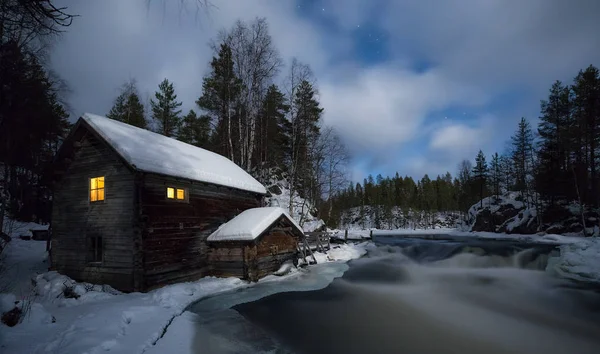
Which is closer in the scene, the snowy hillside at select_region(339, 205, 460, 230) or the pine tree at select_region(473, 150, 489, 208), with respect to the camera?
the pine tree at select_region(473, 150, 489, 208)

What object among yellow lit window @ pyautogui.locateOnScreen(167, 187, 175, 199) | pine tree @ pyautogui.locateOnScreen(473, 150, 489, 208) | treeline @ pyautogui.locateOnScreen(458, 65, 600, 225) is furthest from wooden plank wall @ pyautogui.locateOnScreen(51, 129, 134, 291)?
pine tree @ pyautogui.locateOnScreen(473, 150, 489, 208)

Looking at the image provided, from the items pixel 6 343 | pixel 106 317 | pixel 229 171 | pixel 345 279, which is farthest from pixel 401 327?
pixel 229 171

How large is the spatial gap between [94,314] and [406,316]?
1026 cm

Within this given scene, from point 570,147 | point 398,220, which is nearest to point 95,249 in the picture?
point 570,147

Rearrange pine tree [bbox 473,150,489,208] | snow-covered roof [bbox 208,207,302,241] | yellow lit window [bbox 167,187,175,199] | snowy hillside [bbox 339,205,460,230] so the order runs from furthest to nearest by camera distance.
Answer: snowy hillside [bbox 339,205,460,230] → pine tree [bbox 473,150,489,208] → snow-covered roof [bbox 208,207,302,241] → yellow lit window [bbox 167,187,175,199]

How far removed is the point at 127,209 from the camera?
→ 493 inches

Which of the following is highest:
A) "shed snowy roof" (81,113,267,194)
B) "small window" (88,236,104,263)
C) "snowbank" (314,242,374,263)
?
"shed snowy roof" (81,113,267,194)

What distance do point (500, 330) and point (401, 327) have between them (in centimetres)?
312

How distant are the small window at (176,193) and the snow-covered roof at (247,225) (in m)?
2.68

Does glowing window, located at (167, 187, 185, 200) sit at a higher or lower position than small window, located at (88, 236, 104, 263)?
higher

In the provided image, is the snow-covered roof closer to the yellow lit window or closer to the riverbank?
the yellow lit window

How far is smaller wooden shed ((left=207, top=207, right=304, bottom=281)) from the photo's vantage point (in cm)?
1494

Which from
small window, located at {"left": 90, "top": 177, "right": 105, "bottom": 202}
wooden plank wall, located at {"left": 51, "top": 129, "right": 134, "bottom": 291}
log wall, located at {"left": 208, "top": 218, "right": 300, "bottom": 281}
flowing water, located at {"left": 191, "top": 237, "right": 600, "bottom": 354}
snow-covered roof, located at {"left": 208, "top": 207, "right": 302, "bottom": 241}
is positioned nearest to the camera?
flowing water, located at {"left": 191, "top": 237, "right": 600, "bottom": 354}

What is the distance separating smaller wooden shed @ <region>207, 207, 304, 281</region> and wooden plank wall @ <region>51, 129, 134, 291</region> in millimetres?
4162
